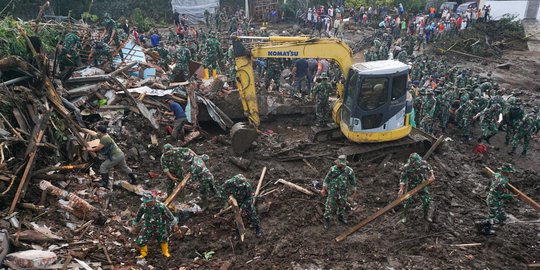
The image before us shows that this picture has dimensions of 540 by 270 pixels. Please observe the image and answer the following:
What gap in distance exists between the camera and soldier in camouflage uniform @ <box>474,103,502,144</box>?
11750 mm

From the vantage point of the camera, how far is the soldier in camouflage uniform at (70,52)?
1230cm

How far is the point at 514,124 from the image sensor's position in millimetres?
11945

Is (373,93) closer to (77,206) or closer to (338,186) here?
(338,186)

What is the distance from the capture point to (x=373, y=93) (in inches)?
372

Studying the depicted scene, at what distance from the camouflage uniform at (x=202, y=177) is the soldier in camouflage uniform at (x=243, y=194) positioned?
1.66 ft

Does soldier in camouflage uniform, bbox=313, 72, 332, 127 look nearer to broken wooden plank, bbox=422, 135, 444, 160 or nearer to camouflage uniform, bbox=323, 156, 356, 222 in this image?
broken wooden plank, bbox=422, 135, 444, 160

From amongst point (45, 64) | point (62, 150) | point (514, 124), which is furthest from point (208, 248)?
point (514, 124)

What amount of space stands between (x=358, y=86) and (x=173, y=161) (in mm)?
4499

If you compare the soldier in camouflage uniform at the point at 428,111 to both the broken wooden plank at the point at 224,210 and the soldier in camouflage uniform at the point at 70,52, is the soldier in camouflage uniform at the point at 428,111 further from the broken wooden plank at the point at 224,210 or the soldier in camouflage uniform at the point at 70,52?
the soldier in camouflage uniform at the point at 70,52

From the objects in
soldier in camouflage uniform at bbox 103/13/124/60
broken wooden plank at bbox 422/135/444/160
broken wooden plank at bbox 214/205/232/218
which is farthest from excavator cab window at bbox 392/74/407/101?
soldier in camouflage uniform at bbox 103/13/124/60

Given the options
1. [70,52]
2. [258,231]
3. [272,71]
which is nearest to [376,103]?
[258,231]

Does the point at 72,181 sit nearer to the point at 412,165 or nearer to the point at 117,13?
the point at 412,165

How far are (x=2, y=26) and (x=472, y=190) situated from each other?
12.4 meters

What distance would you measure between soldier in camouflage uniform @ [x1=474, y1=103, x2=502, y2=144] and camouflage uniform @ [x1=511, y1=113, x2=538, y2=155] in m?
0.59
